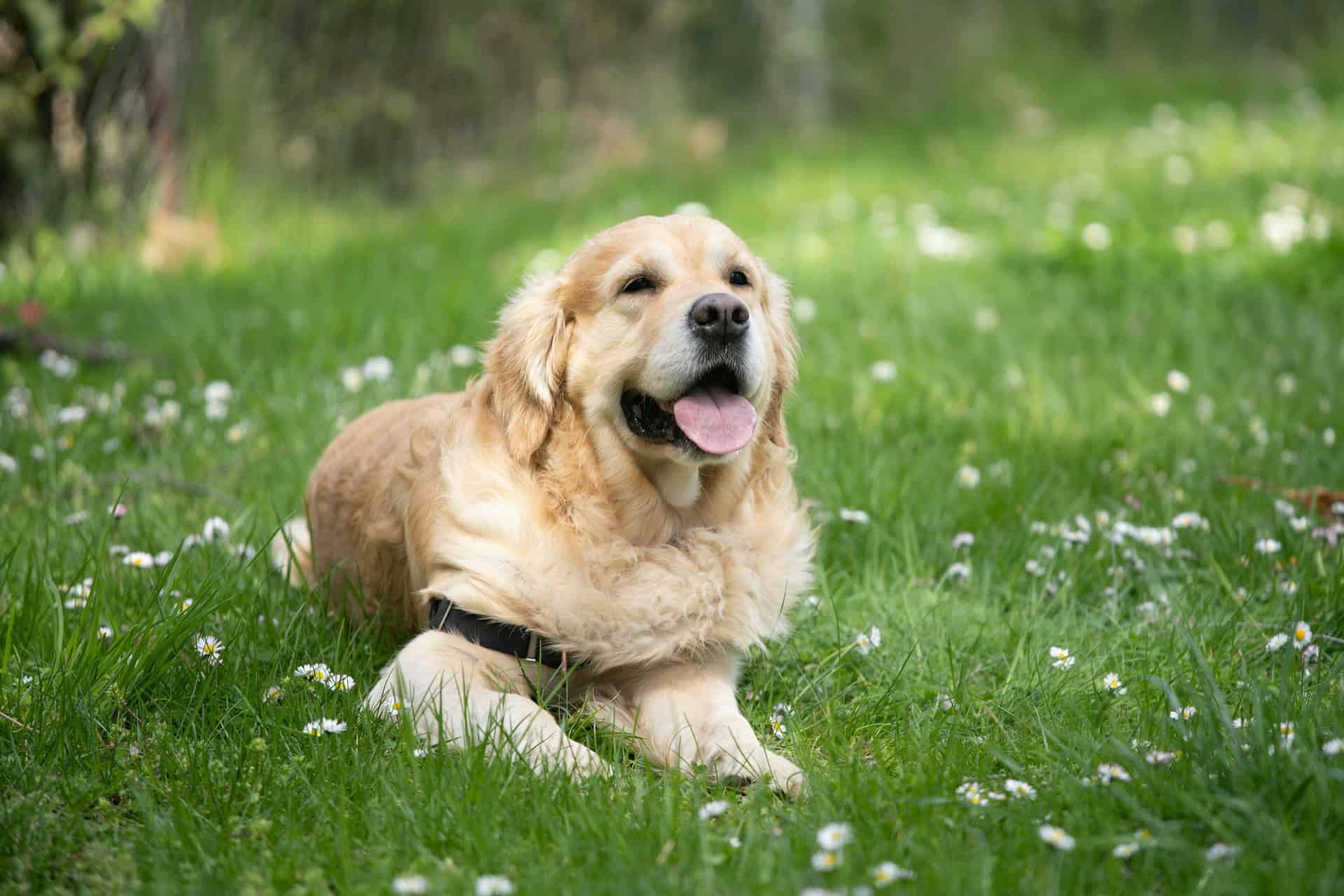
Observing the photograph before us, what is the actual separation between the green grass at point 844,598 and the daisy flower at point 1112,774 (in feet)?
0.04

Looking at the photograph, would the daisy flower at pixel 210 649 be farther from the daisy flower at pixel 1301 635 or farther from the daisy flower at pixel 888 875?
the daisy flower at pixel 1301 635

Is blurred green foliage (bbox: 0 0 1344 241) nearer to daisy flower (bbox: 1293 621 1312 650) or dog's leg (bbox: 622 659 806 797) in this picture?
dog's leg (bbox: 622 659 806 797)

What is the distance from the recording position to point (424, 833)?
6.86 feet

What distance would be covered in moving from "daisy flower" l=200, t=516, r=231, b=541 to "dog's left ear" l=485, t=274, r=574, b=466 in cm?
93

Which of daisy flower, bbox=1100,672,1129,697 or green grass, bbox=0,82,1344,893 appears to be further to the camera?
daisy flower, bbox=1100,672,1129,697

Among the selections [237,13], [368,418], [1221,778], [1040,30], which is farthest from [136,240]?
[1040,30]

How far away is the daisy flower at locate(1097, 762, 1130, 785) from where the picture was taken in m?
2.14

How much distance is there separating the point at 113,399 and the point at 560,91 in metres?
5.92

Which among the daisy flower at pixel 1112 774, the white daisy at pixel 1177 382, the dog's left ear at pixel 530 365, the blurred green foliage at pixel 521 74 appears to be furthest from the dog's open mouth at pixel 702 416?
the blurred green foliage at pixel 521 74

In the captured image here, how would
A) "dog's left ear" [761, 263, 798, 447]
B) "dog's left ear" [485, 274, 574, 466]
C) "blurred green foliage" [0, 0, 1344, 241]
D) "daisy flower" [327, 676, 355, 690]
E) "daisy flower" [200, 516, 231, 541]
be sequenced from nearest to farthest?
"daisy flower" [327, 676, 355, 690] → "dog's left ear" [485, 274, 574, 466] → "dog's left ear" [761, 263, 798, 447] → "daisy flower" [200, 516, 231, 541] → "blurred green foliage" [0, 0, 1344, 241]

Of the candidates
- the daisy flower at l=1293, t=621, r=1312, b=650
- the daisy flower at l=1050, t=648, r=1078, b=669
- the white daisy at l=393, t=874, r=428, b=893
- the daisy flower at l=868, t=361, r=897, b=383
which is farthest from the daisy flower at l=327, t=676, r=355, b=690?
the daisy flower at l=868, t=361, r=897, b=383

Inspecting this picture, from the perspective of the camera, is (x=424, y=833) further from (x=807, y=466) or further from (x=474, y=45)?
(x=474, y=45)

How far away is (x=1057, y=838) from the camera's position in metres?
1.97

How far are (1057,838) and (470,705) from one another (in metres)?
1.17
